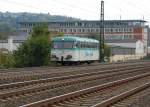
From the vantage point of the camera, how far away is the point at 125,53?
107 meters

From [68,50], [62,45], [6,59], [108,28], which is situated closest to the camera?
[68,50]

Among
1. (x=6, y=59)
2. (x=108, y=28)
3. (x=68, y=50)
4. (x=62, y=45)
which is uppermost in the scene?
(x=108, y=28)

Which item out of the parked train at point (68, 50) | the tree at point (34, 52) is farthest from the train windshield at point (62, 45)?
the tree at point (34, 52)

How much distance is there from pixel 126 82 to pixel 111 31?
159457mm

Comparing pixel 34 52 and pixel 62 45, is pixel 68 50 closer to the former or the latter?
pixel 62 45

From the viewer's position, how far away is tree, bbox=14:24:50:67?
51.7 meters

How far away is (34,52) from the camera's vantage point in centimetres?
5262

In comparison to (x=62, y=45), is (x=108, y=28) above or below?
above

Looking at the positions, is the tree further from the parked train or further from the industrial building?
the industrial building

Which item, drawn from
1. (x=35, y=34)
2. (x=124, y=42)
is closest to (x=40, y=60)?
(x=35, y=34)

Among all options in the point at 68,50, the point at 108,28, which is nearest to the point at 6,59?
the point at 68,50

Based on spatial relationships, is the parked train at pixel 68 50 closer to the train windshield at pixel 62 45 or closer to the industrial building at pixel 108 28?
the train windshield at pixel 62 45

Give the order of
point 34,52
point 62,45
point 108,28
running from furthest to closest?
point 108,28, point 34,52, point 62,45

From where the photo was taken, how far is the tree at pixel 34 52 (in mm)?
51688
